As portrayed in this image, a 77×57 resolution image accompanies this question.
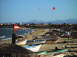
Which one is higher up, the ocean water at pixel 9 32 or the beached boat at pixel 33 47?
the ocean water at pixel 9 32

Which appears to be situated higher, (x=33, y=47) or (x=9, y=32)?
(x=9, y=32)

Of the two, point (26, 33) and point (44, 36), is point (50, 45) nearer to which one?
point (44, 36)

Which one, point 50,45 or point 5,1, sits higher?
point 5,1

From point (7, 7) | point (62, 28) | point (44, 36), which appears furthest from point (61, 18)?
point (7, 7)

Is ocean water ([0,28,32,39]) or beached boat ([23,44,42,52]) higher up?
ocean water ([0,28,32,39])

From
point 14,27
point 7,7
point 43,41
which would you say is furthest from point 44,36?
point 7,7

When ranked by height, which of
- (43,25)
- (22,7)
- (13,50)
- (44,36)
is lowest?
(13,50)

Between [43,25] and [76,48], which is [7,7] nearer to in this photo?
[43,25]

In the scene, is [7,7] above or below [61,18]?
above

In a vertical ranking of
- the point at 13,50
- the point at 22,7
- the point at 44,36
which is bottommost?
the point at 13,50
